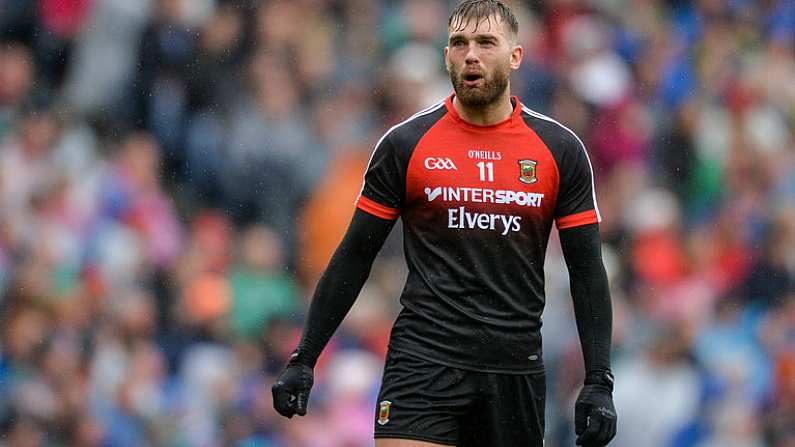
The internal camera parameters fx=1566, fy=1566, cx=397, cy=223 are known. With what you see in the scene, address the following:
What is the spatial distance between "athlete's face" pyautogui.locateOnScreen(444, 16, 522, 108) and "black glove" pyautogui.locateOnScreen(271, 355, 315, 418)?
1207mm

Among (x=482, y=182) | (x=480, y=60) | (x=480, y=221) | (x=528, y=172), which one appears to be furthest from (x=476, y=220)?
(x=480, y=60)

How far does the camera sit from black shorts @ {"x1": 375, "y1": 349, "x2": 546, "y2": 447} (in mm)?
5742

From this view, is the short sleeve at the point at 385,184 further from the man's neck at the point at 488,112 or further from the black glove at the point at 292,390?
the black glove at the point at 292,390

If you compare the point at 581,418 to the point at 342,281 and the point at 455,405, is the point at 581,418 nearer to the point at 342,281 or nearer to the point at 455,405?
the point at 455,405

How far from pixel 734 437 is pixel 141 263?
13.7 feet

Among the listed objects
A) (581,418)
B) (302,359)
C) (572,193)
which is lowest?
(581,418)

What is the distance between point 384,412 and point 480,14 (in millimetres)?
1524

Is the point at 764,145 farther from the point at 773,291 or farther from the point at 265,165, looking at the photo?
the point at 265,165

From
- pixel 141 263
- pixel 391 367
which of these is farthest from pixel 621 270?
pixel 391 367

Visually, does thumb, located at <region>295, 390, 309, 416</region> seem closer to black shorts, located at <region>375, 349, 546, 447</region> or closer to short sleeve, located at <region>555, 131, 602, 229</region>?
black shorts, located at <region>375, 349, 546, 447</region>

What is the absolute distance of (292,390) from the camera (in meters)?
5.91

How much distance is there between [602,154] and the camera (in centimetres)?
1192

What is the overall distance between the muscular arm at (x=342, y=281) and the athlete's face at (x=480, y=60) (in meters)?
0.58

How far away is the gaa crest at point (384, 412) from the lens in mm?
5772
